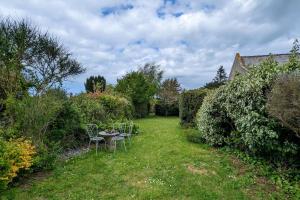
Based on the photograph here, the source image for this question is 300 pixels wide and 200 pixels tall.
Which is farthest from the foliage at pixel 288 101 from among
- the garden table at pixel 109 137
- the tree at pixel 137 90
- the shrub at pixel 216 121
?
the tree at pixel 137 90

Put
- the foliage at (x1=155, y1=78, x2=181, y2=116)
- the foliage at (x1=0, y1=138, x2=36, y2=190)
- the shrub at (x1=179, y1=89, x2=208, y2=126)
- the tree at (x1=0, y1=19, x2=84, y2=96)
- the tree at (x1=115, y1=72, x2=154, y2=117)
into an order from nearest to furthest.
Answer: the foliage at (x1=0, y1=138, x2=36, y2=190) < the tree at (x1=0, y1=19, x2=84, y2=96) < the shrub at (x1=179, y1=89, x2=208, y2=126) < the tree at (x1=115, y1=72, x2=154, y2=117) < the foliage at (x1=155, y1=78, x2=181, y2=116)

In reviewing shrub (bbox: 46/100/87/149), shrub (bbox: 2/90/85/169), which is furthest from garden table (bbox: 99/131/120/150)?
shrub (bbox: 2/90/85/169)

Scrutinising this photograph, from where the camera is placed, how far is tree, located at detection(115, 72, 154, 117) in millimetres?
21078

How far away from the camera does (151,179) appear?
5.18 m

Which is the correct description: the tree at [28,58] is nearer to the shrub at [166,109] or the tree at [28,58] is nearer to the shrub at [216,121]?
the shrub at [216,121]

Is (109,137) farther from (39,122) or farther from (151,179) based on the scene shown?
(151,179)

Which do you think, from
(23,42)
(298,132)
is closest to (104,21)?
(23,42)

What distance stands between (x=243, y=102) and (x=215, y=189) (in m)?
2.30

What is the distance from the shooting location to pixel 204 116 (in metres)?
8.86

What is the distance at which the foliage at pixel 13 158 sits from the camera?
13.6 feet

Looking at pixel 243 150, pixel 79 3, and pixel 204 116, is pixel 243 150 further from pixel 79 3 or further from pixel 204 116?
pixel 79 3

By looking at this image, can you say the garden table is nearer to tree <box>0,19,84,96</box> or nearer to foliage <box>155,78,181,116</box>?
tree <box>0,19,84,96</box>

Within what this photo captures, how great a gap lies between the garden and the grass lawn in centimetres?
2

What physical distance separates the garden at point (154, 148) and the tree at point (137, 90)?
10.9 meters
